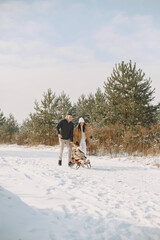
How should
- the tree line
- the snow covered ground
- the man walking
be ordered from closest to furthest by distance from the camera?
the snow covered ground, the man walking, the tree line

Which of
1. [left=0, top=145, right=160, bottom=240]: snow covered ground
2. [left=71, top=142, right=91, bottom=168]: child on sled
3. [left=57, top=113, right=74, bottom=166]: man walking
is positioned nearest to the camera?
[left=0, top=145, right=160, bottom=240]: snow covered ground

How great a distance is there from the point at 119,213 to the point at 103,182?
247cm

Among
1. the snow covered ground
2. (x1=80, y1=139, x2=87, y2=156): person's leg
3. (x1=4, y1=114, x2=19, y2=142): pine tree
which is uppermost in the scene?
(x1=4, y1=114, x2=19, y2=142): pine tree

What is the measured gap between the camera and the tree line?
539 inches

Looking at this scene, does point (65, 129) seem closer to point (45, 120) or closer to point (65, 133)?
point (65, 133)

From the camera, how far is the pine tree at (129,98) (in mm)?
18609

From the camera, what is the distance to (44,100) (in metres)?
27.3

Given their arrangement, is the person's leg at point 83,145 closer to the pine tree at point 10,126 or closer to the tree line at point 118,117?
the tree line at point 118,117

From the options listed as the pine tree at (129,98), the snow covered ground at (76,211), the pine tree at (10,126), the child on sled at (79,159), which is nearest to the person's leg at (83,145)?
the child on sled at (79,159)

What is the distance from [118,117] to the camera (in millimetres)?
19500

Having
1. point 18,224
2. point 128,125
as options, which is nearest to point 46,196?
point 18,224

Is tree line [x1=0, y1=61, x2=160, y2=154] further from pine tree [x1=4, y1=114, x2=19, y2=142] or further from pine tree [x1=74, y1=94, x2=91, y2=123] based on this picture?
pine tree [x1=4, y1=114, x2=19, y2=142]

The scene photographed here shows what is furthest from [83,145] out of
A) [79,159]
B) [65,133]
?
[65,133]

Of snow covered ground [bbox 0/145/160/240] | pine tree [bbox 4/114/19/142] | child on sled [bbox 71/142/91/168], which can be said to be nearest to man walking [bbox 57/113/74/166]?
child on sled [bbox 71/142/91/168]
